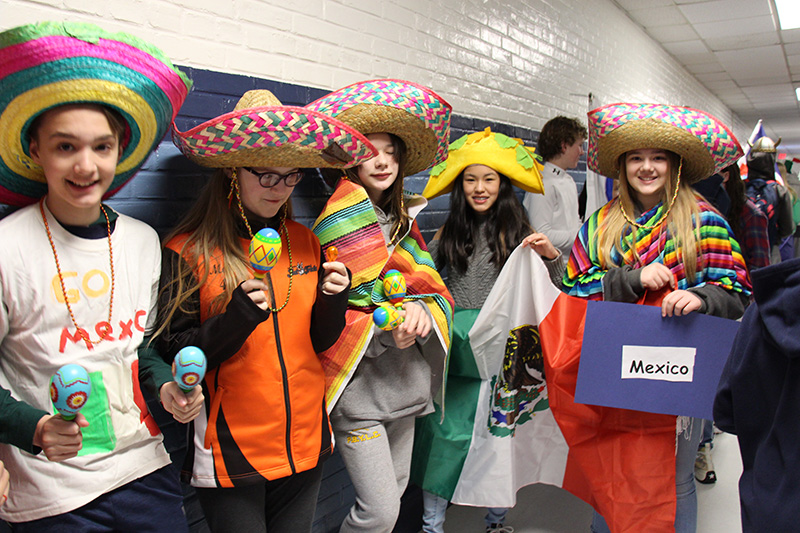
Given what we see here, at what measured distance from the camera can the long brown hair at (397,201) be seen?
7.00 ft

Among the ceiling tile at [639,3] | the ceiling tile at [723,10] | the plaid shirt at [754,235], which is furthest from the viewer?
the ceiling tile at [723,10]

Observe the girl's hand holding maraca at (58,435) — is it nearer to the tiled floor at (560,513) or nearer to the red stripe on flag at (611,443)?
the red stripe on flag at (611,443)

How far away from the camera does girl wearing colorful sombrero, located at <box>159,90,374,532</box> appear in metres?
1.49

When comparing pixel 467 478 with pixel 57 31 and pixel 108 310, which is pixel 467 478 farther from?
pixel 57 31

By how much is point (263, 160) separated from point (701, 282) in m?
1.60

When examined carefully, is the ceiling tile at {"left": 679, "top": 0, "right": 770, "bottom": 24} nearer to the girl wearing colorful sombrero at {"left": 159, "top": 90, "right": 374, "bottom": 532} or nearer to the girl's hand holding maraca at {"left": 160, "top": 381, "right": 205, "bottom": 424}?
the girl wearing colorful sombrero at {"left": 159, "top": 90, "right": 374, "bottom": 532}

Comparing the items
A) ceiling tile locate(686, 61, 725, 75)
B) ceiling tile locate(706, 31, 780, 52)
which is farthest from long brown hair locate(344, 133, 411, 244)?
ceiling tile locate(686, 61, 725, 75)

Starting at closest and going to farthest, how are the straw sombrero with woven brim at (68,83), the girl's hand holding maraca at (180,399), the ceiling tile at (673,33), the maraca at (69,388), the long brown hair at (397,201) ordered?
the maraca at (69,388) → the straw sombrero with woven brim at (68,83) → the girl's hand holding maraca at (180,399) → the long brown hair at (397,201) → the ceiling tile at (673,33)

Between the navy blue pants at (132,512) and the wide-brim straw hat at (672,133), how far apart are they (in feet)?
6.26

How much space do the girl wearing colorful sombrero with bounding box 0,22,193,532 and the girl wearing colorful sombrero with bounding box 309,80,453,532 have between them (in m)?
0.63

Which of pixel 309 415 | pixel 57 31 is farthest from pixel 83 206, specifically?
pixel 309 415

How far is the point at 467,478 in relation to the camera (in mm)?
2545

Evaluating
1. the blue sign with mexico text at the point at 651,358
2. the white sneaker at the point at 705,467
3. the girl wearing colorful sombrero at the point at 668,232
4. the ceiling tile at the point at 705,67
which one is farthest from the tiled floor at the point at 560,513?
the ceiling tile at the point at 705,67

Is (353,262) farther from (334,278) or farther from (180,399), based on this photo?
(180,399)
